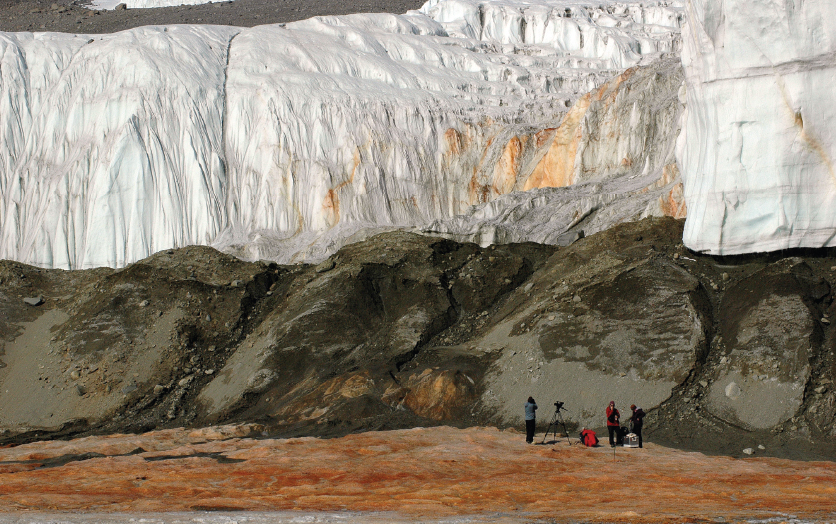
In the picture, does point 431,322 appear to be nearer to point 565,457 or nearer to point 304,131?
point 565,457

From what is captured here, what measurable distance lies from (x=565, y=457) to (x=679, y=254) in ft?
32.1

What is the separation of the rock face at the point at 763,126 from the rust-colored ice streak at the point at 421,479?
27.2 ft

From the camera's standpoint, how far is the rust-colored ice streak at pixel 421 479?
13.7 m

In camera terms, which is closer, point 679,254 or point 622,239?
point 679,254

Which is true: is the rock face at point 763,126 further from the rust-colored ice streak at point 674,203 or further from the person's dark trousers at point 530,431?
the person's dark trousers at point 530,431

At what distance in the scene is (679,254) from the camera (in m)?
25.5

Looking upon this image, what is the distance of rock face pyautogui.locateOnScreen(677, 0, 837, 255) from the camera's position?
22.8 metres

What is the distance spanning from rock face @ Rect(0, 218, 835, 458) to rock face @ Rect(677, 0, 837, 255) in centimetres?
87

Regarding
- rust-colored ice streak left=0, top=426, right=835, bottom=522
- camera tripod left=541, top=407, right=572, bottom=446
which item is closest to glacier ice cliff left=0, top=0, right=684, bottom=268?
camera tripod left=541, top=407, right=572, bottom=446

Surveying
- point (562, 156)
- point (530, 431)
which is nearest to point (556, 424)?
point (530, 431)

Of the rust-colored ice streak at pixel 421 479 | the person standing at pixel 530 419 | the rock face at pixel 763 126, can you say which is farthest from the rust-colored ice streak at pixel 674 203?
the person standing at pixel 530 419

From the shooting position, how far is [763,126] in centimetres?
2381

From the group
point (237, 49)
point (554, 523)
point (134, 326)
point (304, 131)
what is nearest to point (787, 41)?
point (554, 523)

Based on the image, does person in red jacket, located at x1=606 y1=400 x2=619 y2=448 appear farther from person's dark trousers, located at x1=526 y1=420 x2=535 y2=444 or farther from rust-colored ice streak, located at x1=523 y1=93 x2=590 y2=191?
rust-colored ice streak, located at x1=523 y1=93 x2=590 y2=191
